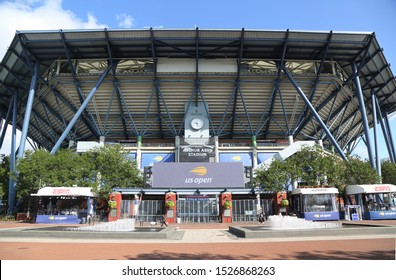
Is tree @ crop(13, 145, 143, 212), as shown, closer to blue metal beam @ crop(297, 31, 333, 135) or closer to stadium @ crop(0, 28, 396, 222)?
stadium @ crop(0, 28, 396, 222)

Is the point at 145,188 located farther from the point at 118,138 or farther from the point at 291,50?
the point at 291,50

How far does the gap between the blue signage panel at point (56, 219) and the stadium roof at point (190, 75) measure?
2051 centimetres

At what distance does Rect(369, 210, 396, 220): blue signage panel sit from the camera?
30.6 m

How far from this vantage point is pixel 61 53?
41.2m

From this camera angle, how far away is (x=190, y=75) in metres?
44.2

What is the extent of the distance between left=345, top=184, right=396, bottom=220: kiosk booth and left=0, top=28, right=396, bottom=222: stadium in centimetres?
860

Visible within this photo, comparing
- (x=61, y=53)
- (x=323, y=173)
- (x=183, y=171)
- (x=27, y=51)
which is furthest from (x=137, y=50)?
(x=323, y=173)

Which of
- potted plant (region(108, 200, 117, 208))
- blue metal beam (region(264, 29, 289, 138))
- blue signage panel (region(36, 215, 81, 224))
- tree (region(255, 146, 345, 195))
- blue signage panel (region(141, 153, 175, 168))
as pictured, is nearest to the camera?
blue signage panel (region(36, 215, 81, 224))

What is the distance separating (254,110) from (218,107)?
6.78m

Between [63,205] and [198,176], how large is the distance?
54.9 ft

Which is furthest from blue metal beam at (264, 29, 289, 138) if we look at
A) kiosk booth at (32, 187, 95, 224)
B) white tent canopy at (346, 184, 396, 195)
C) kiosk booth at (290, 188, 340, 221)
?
kiosk booth at (32, 187, 95, 224)

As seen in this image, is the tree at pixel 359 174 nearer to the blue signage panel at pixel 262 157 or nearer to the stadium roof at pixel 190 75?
the stadium roof at pixel 190 75

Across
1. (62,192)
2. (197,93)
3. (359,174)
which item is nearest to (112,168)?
(62,192)

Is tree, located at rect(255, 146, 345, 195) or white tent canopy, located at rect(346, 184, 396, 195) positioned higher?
tree, located at rect(255, 146, 345, 195)
